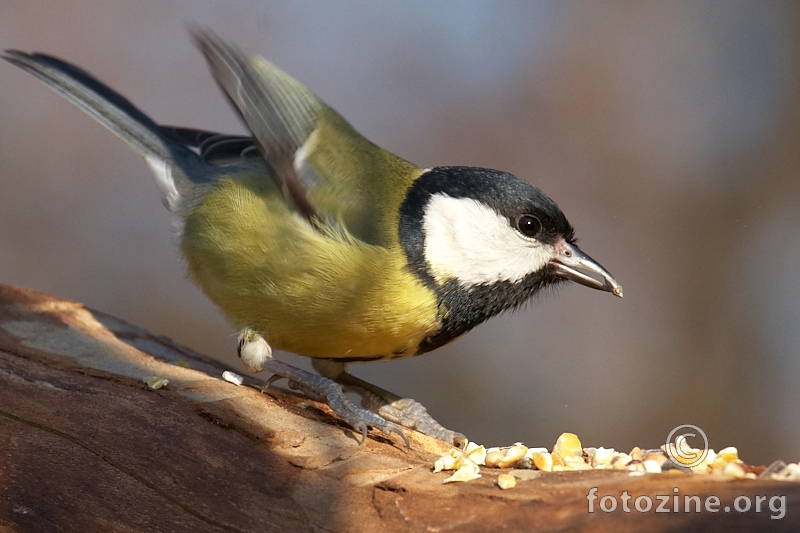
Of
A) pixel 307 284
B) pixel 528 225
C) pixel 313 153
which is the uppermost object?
pixel 313 153

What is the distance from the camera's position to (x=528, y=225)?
2080 mm

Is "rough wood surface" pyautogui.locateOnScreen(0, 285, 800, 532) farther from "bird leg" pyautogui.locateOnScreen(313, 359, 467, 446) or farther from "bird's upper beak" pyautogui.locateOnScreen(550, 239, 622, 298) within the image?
"bird's upper beak" pyautogui.locateOnScreen(550, 239, 622, 298)

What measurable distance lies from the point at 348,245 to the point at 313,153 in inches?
13.6

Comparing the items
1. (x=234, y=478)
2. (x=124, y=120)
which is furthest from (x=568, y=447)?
(x=124, y=120)

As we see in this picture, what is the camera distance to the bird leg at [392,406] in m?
2.15

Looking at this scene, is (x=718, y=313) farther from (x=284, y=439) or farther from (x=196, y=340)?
(x=284, y=439)

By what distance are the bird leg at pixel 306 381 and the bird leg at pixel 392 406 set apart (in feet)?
0.63

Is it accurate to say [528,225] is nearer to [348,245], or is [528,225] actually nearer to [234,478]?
[348,245]

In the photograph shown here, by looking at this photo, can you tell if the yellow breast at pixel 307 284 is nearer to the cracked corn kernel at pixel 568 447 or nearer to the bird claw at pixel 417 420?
the bird claw at pixel 417 420

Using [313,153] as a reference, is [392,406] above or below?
below

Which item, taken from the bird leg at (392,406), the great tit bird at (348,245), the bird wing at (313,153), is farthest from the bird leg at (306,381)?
the bird wing at (313,153)

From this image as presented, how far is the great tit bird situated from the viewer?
6.61ft

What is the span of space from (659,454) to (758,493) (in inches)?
18.6

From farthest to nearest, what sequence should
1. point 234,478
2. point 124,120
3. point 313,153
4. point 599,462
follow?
point 124,120 < point 313,153 < point 599,462 < point 234,478
